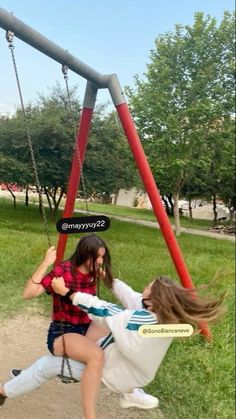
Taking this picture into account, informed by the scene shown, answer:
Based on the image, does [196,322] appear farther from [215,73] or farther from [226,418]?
[215,73]

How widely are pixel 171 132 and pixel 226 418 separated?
1178 cm

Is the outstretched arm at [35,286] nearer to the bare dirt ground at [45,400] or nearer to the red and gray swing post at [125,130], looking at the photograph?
the bare dirt ground at [45,400]

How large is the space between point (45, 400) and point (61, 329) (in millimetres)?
916

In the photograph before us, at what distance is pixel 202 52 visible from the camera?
14.5 m

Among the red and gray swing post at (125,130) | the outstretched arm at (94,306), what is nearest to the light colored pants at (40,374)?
the outstretched arm at (94,306)

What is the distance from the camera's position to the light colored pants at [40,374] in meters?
2.22

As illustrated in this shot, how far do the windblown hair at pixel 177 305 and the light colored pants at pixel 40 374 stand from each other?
529 mm

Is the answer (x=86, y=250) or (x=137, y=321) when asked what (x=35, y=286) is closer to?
(x=86, y=250)

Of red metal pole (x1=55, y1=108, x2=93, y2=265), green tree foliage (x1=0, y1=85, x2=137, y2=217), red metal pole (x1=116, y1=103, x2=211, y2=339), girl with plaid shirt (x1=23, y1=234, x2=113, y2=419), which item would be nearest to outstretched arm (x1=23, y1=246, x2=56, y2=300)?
girl with plaid shirt (x1=23, y1=234, x2=113, y2=419)

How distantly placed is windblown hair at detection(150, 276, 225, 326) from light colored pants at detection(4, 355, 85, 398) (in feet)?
1.73

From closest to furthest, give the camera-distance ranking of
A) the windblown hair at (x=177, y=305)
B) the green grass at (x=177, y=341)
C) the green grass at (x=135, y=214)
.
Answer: the windblown hair at (x=177, y=305), the green grass at (x=177, y=341), the green grass at (x=135, y=214)

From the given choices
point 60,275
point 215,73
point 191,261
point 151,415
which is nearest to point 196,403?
point 151,415

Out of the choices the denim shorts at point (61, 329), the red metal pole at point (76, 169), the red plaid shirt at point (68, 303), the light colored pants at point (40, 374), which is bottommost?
the light colored pants at point (40, 374)

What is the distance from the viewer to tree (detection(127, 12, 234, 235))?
1417 cm
